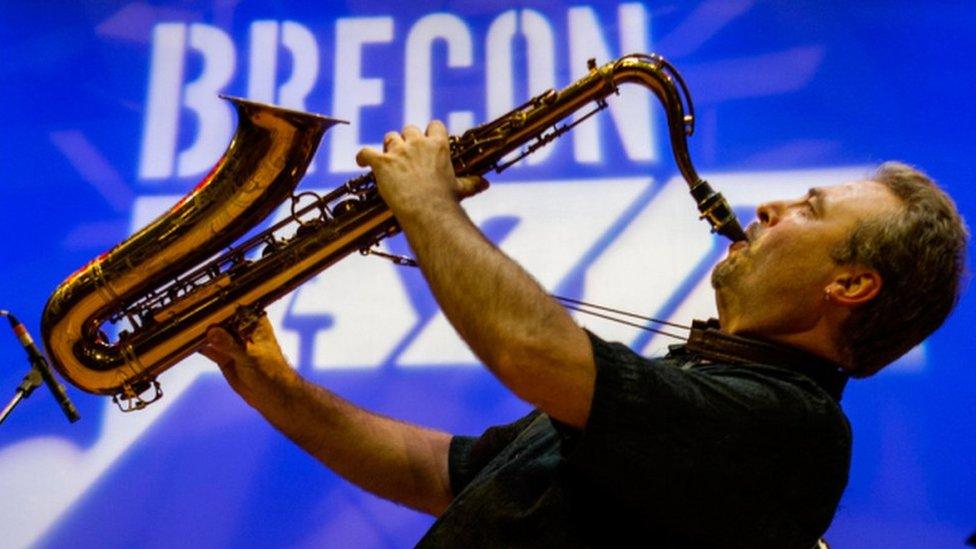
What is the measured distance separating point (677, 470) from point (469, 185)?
1.87 feet

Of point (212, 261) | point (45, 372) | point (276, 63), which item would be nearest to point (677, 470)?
point (212, 261)

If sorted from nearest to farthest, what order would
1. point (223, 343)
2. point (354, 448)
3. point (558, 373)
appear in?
point (558, 373) < point (223, 343) < point (354, 448)

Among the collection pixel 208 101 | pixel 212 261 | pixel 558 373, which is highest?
pixel 208 101

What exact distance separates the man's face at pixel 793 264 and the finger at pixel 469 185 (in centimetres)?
43

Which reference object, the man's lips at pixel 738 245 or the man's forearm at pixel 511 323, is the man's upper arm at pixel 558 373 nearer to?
the man's forearm at pixel 511 323

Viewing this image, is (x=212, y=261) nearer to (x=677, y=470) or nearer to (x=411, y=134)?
(x=411, y=134)

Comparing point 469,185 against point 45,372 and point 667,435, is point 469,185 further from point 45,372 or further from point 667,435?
point 45,372

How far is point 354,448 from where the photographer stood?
1.84 metres

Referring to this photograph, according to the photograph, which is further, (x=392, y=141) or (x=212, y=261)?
(x=212, y=261)

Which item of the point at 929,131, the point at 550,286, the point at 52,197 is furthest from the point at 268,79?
the point at 929,131

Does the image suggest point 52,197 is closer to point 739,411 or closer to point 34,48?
point 34,48

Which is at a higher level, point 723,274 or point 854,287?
point 723,274

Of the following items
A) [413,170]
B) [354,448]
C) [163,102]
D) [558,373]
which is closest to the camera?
[558,373]

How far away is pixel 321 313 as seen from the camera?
8.39ft
